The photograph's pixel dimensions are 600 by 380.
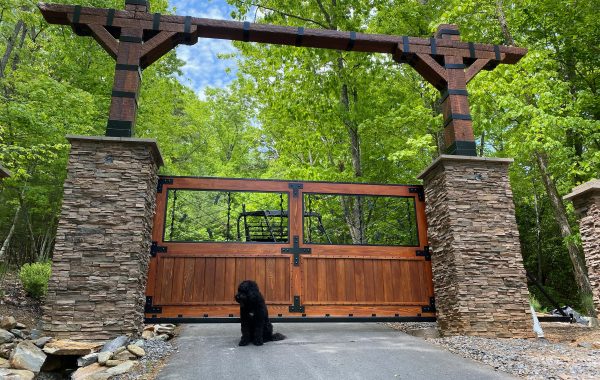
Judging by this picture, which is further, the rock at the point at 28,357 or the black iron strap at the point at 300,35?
the black iron strap at the point at 300,35

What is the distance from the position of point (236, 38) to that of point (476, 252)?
5085 millimetres

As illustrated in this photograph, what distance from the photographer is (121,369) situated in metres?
3.82

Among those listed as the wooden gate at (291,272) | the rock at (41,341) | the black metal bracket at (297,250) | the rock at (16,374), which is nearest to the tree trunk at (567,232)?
the wooden gate at (291,272)

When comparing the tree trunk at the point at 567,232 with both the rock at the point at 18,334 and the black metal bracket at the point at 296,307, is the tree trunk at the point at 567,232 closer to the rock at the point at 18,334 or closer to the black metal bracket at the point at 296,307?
the black metal bracket at the point at 296,307

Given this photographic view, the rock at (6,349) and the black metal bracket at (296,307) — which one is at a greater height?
the black metal bracket at (296,307)

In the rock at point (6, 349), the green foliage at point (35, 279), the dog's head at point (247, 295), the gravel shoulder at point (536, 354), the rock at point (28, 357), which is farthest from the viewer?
the green foliage at point (35, 279)

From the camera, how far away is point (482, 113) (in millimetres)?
10461

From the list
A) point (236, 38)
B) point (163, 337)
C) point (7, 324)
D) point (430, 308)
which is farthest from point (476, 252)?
point (7, 324)

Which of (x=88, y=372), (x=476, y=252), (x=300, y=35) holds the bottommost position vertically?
(x=88, y=372)

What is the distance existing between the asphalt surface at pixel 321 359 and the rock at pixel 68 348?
1.00m

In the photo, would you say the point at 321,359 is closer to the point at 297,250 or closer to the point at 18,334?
the point at 297,250

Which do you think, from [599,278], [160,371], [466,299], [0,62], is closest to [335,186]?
[466,299]

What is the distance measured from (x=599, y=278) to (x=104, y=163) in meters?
7.86

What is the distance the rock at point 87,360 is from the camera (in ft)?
13.5
